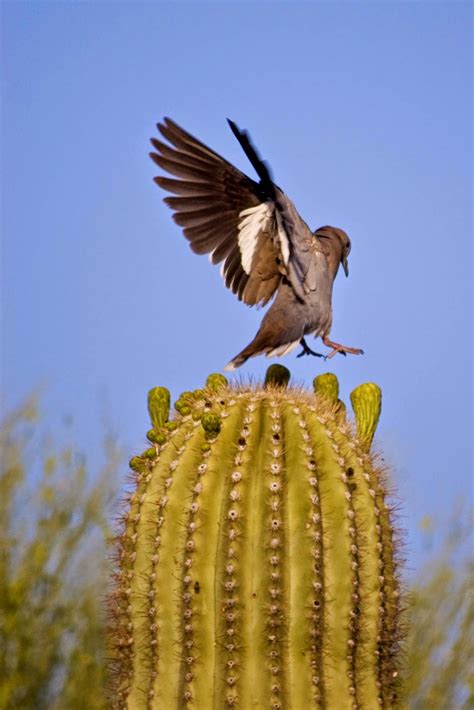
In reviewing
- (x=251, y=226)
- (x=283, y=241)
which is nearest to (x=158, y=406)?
(x=283, y=241)

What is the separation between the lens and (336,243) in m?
5.13

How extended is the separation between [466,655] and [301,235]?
2.38m

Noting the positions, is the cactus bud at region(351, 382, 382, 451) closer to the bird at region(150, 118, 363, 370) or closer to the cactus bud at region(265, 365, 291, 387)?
the cactus bud at region(265, 365, 291, 387)

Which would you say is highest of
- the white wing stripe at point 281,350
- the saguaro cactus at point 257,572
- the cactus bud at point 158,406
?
the white wing stripe at point 281,350

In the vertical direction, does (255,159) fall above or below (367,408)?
above

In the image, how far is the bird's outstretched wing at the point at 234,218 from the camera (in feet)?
15.8

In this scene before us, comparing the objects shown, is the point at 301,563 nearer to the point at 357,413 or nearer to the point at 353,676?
the point at 353,676

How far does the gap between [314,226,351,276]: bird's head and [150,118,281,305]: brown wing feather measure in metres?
0.32

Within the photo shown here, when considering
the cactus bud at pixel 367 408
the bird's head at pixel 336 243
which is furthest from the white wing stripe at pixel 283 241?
the cactus bud at pixel 367 408

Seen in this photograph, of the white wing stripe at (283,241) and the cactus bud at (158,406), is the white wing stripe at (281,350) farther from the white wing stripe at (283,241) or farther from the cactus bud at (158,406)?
the cactus bud at (158,406)

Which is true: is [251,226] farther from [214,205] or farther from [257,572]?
[257,572]

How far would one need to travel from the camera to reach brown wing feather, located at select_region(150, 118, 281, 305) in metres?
4.91

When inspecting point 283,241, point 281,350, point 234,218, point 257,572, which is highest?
point 234,218

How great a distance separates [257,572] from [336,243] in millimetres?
2312
